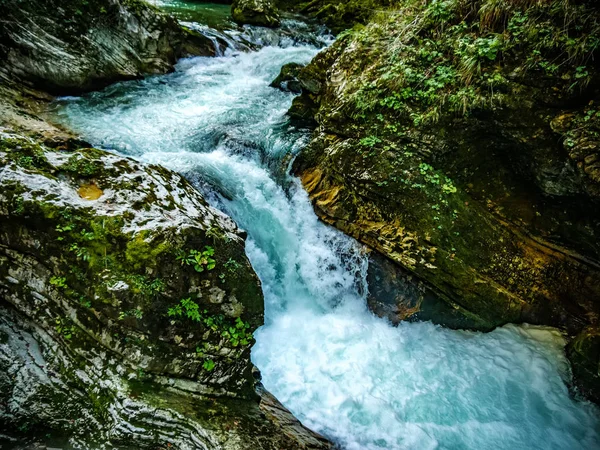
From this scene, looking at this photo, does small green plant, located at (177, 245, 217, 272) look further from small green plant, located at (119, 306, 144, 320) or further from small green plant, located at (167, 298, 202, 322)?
small green plant, located at (119, 306, 144, 320)

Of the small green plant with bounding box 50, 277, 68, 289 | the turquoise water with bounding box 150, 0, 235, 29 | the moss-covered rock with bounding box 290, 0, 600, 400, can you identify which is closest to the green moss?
the small green plant with bounding box 50, 277, 68, 289

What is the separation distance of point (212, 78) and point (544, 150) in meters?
8.63

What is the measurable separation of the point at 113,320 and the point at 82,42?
24.8 ft

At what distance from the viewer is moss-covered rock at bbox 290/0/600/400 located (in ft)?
14.4

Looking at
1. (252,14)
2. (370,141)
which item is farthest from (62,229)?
(252,14)

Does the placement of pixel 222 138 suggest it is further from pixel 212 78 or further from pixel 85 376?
pixel 85 376

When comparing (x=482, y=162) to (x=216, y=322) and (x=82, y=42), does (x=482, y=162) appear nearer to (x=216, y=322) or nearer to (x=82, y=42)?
(x=216, y=322)

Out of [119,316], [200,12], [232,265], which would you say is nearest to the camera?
[119,316]

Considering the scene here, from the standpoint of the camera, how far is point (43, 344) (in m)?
3.26

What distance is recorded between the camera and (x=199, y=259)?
3.57 meters

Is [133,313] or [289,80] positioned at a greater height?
[289,80]

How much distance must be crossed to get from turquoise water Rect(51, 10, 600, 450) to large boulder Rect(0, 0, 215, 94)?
0.71 metres

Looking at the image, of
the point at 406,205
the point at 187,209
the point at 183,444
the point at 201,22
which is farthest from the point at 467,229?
the point at 201,22

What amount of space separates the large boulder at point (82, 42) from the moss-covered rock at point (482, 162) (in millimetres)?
6209
